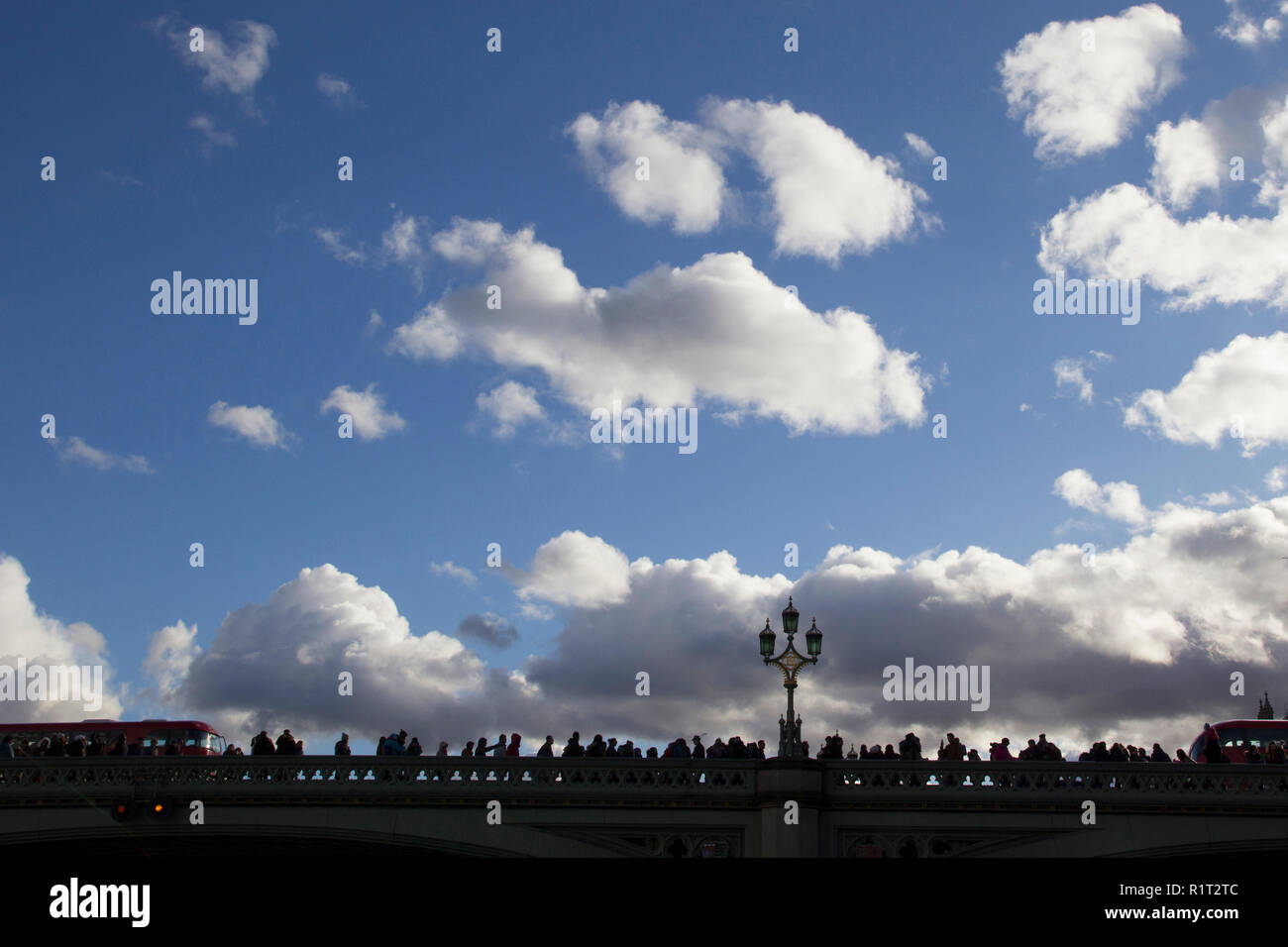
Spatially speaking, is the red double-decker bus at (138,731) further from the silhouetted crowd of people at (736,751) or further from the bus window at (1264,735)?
the bus window at (1264,735)

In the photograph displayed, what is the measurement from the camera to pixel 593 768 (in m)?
25.4

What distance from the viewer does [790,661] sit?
82.8ft

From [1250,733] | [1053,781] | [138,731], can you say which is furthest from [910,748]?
[138,731]

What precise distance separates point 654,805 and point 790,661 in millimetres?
3857

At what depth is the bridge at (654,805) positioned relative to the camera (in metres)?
24.4

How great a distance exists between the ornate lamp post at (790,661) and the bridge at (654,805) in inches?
21.6

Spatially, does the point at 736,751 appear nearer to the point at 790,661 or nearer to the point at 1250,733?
the point at 790,661

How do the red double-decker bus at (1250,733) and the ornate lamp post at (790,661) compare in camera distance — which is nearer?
the ornate lamp post at (790,661)

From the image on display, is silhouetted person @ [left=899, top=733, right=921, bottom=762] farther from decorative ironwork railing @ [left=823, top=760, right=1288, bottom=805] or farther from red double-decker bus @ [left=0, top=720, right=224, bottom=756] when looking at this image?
red double-decker bus @ [left=0, top=720, right=224, bottom=756]

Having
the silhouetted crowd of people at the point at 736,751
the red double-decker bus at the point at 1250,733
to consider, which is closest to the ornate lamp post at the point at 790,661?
the silhouetted crowd of people at the point at 736,751

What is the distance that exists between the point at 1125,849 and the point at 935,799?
11.9ft
